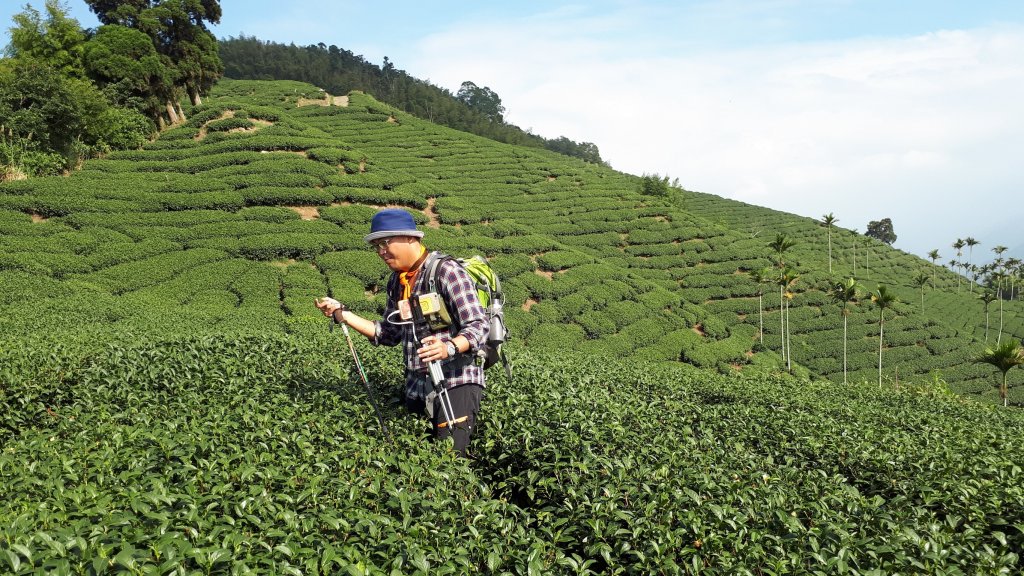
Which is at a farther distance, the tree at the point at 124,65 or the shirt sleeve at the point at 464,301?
Answer: the tree at the point at 124,65

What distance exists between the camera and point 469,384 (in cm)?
416

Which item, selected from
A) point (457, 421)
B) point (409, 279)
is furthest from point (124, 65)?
point (457, 421)

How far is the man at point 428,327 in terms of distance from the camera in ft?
12.8

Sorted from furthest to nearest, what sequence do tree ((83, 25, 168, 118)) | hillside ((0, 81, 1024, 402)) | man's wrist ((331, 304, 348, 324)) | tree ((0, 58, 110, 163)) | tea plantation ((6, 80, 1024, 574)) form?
tree ((83, 25, 168, 118)), tree ((0, 58, 110, 163)), hillside ((0, 81, 1024, 402)), man's wrist ((331, 304, 348, 324)), tea plantation ((6, 80, 1024, 574))

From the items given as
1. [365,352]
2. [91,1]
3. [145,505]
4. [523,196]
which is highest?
[91,1]

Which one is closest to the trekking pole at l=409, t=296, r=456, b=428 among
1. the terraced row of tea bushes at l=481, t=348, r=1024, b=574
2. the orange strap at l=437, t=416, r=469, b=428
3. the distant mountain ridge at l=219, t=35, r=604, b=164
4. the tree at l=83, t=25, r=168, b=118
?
the orange strap at l=437, t=416, r=469, b=428

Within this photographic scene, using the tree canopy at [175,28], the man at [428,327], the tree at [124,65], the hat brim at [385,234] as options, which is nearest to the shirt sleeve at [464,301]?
the man at [428,327]

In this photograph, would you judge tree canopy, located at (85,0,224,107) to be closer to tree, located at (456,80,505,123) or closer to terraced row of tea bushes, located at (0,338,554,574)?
terraced row of tea bushes, located at (0,338,554,574)

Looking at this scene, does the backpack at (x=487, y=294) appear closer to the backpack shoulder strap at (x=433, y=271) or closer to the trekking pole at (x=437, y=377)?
the backpack shoulder strap at (x=433, y=271)

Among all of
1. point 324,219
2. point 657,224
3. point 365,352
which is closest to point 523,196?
point 657,224

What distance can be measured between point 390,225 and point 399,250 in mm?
194

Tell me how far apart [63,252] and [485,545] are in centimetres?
2137

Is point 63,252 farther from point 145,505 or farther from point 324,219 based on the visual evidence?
point 145,505

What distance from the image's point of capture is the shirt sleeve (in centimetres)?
386
